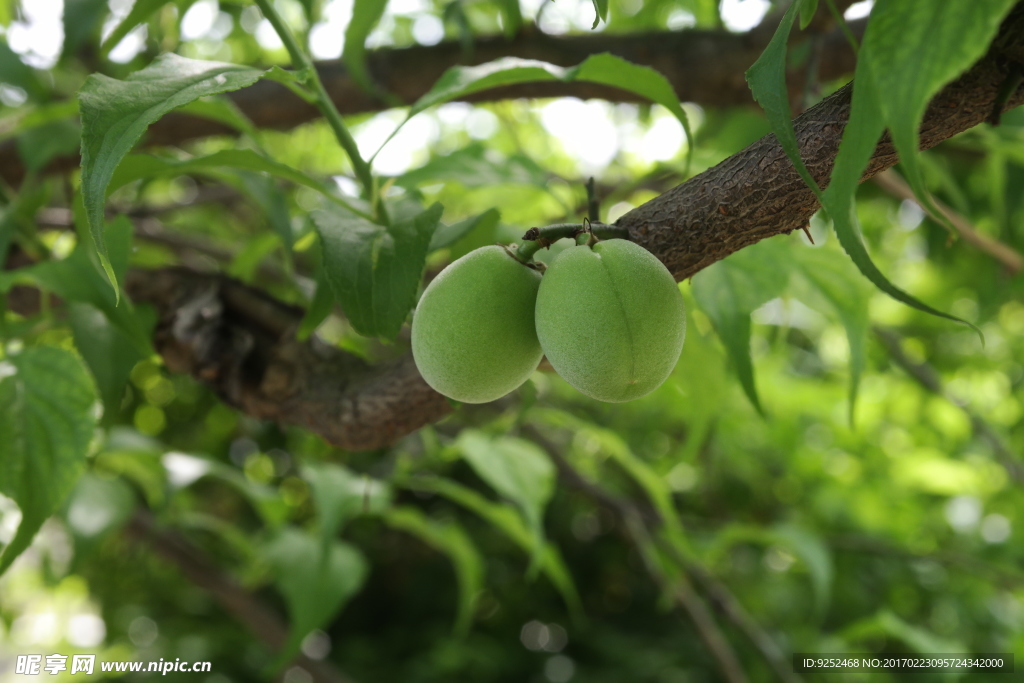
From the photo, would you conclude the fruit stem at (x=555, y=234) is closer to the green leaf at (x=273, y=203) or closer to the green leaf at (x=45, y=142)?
the green leaf at (x=273, y=203)

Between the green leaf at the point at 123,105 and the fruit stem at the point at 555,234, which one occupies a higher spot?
the green leaf at the point at 123,105

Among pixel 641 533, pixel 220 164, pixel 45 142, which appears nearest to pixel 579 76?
pixel 220 164

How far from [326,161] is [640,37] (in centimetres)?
95

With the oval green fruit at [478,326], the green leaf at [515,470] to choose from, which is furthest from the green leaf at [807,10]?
the green leaf at [515,470]

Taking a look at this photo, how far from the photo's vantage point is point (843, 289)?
1.80 ft

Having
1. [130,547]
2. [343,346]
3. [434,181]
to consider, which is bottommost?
[130,547]

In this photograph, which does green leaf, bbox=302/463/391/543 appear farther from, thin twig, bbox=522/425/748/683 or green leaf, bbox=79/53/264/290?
green leaf, bbox=79/53/264/290

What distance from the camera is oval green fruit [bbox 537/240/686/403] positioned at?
287 millimetres

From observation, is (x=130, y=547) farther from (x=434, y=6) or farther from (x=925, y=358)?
(x=925, y=358)

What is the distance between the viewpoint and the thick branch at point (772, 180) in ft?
0.92

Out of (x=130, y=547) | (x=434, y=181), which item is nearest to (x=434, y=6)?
(x=434, y=181)

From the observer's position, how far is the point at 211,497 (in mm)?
1987

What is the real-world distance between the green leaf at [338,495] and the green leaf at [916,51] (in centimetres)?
64

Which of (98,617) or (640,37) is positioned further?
(98,617)
